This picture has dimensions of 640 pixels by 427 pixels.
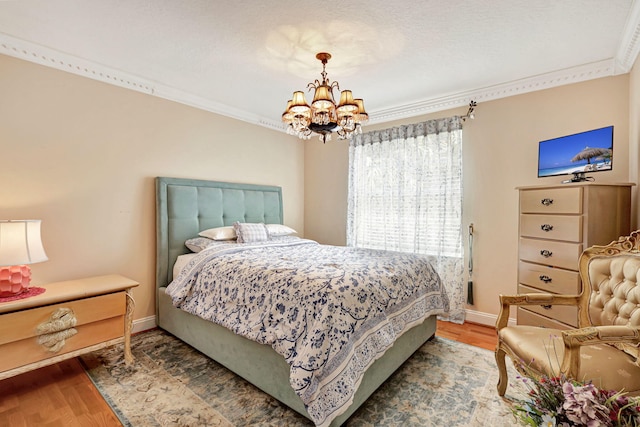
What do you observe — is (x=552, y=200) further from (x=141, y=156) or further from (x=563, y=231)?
(x=141, y=156)

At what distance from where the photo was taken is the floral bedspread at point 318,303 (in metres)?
1.59

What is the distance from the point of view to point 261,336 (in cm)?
188

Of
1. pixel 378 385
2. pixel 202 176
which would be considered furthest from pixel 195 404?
pixel 202 176

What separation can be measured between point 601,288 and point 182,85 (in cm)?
404

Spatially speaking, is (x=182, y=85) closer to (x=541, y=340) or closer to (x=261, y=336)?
(x=261, y=336)

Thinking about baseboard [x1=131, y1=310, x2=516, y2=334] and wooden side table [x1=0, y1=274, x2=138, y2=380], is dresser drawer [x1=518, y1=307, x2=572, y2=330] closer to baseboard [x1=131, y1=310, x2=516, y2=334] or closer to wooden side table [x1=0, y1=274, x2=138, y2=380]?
baseboard [x1=131, y1=310, x2=516, y2=334]

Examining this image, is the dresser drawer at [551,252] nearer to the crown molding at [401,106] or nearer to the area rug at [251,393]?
the area rug at [251,393]

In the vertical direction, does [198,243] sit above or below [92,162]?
below

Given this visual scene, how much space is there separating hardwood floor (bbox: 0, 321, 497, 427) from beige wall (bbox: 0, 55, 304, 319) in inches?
30.1

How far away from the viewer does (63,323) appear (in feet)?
6.87

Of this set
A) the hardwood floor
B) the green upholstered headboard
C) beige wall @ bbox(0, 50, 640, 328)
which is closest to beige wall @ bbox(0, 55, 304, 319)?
beige wall @ bbox(0, 50, 640, 328)

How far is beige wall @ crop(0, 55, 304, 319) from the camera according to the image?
2.41 m

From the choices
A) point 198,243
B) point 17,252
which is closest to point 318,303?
point 198,243

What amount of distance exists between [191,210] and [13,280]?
155 centimetres
